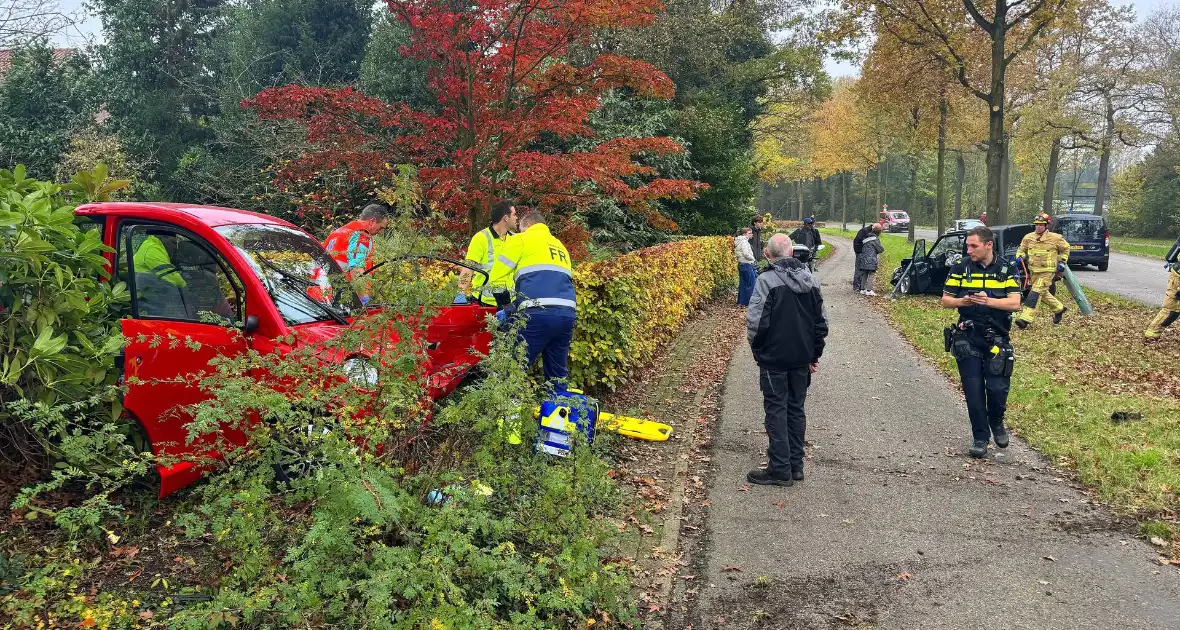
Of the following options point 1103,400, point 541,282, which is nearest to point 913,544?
point 541,282

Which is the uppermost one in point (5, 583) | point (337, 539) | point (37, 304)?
point (37, 304)

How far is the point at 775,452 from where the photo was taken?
18.8 feet

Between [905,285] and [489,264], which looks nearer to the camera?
[489,264]

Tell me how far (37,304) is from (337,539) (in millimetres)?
2584

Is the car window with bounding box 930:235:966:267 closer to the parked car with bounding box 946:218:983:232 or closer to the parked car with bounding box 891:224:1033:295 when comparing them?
the parked car with bounding box 891:224:1033:295

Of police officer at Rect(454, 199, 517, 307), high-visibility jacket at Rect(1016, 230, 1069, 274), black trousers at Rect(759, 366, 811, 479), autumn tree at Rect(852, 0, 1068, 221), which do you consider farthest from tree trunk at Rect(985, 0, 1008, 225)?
police officer at Rect(454, 199, 517, 307)

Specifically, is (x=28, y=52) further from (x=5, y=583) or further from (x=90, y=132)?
(x=5, y=583)

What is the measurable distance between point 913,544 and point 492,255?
360 cm

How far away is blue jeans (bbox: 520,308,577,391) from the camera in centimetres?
553

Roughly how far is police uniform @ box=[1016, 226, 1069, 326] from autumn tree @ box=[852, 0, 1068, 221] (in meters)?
8.02

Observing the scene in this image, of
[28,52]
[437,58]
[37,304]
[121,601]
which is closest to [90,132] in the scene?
[28,52]

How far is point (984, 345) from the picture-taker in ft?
20.5

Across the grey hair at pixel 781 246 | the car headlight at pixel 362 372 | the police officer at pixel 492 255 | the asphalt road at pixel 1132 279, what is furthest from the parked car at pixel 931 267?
the car headlight at pixel 362 372

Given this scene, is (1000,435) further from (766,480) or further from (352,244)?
(352,244)
